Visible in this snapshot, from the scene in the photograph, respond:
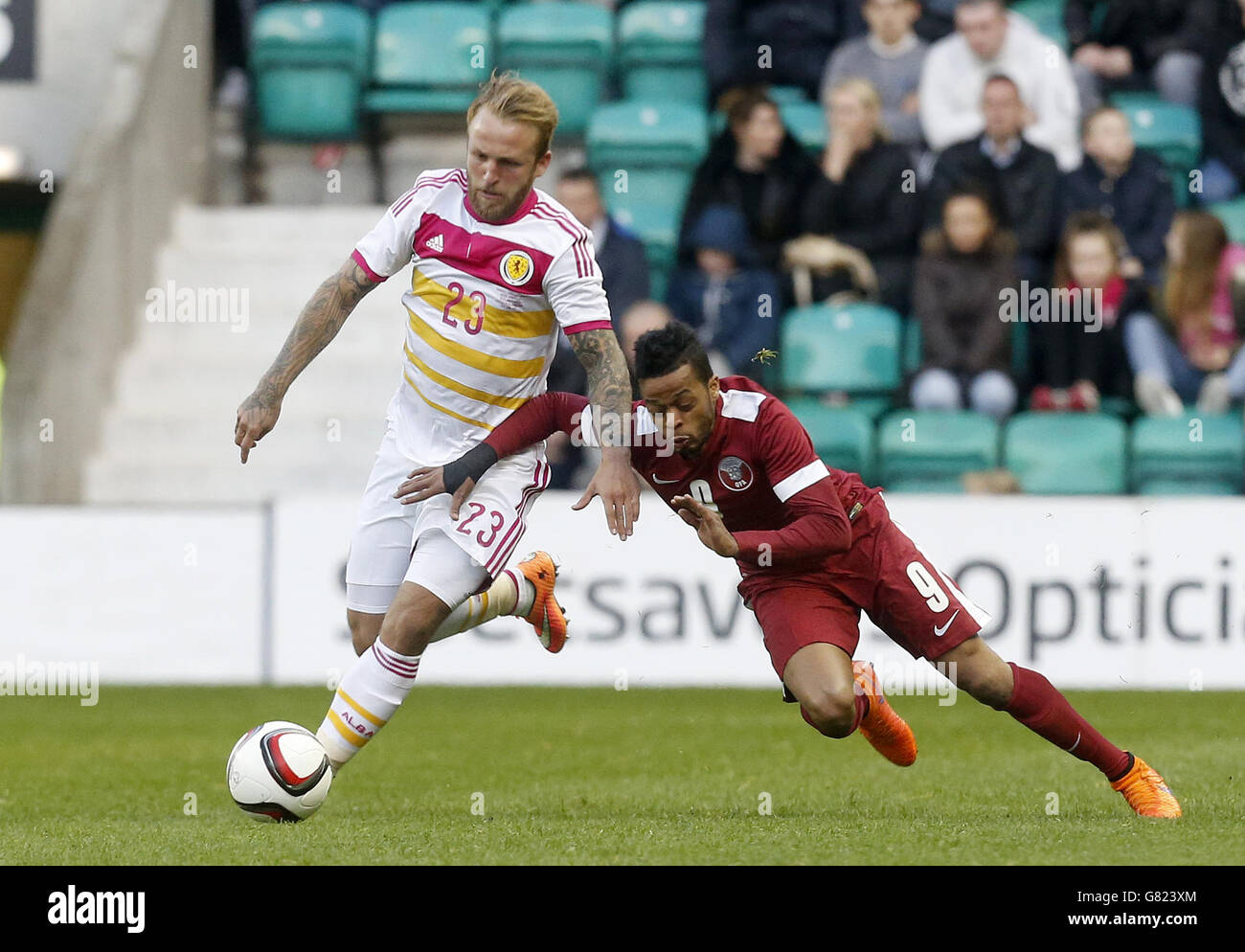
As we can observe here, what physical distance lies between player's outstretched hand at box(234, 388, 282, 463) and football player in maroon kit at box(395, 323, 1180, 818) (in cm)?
44

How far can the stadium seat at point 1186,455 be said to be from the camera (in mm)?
11188

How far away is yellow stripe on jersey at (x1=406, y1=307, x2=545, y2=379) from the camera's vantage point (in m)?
5.75

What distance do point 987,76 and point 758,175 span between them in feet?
5.37

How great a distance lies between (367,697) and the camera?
5.59 metres

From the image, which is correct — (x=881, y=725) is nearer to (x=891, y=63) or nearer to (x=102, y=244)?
(x=891, y=63)

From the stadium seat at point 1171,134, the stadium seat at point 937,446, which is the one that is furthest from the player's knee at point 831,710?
the stadium seat at point 1171,134

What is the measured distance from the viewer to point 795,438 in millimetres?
5551

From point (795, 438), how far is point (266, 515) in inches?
214

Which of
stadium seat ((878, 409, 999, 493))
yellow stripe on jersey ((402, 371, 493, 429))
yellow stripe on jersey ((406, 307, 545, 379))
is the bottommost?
stadium seat ((878, 409, 999, 493))

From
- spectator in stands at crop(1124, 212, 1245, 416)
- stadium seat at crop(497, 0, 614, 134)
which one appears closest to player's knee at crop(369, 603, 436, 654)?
spectator in stands at crop(1124, 212, 1245, 416)

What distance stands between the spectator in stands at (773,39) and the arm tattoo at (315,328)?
7633 millimetres

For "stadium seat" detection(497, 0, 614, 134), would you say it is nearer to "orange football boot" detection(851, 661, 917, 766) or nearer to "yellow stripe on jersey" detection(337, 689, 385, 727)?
"orange football boot" detection(851, 661, 917, 766)
